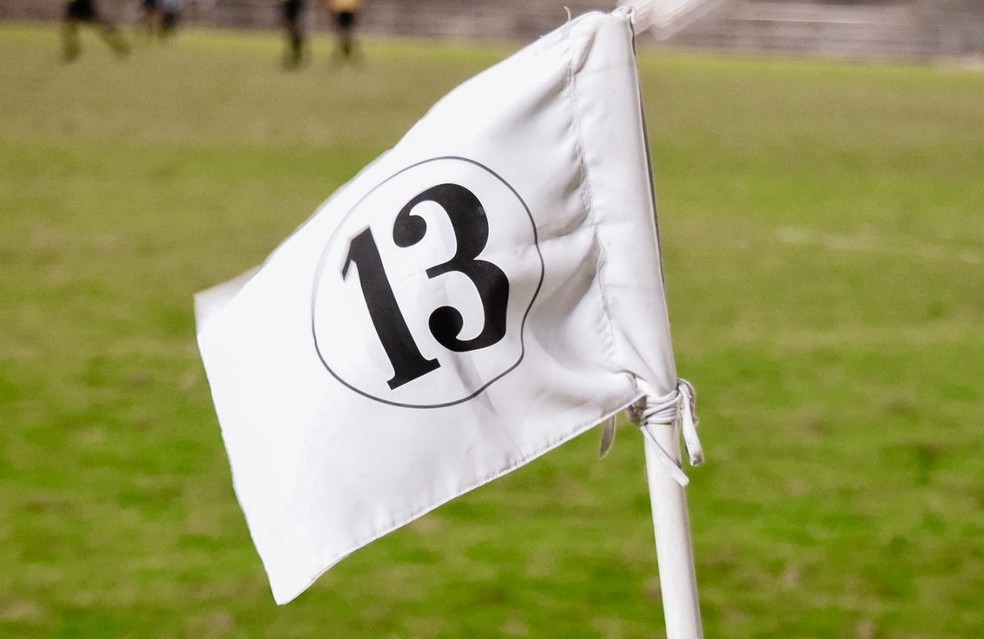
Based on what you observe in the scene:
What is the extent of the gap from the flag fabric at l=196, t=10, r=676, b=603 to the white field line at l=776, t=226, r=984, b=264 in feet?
24.8

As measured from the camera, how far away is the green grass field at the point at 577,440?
13.1 feet

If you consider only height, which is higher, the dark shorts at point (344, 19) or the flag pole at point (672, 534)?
the flag pole at point (672, 534)

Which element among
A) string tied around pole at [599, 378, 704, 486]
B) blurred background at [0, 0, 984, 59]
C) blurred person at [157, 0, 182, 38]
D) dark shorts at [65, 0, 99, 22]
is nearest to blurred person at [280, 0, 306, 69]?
dark shorts at [65, 0, 99, 22]

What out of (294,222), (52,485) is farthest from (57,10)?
(52,485)

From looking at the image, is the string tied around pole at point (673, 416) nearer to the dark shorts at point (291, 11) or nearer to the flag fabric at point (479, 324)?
the flag fabric at point (479, 324)

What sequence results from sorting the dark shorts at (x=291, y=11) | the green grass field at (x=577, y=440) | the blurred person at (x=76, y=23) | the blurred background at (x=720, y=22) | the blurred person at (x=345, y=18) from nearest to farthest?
1. the green grass field at (x=577, y=440)
2. the blurred person at (x=76, y=23)
3. the dark shorts at (x=291, y=11)
4. the blurred person at (x=345, y=18)
5. the blurred background at (x=720, y=22)

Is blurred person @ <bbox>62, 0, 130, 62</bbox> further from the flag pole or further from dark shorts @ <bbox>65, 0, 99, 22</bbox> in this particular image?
the flag pole

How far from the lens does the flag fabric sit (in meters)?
2.20

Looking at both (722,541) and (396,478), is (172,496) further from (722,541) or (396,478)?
(396,478)

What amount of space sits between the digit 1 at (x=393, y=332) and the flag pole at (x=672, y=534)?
387mm

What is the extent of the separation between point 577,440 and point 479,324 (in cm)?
344

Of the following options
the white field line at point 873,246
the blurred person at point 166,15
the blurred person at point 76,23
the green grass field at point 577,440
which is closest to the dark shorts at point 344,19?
the blurred person at point 76,23

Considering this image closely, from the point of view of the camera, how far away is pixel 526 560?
432 centimetres

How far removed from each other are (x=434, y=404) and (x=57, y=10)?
35635 mm
